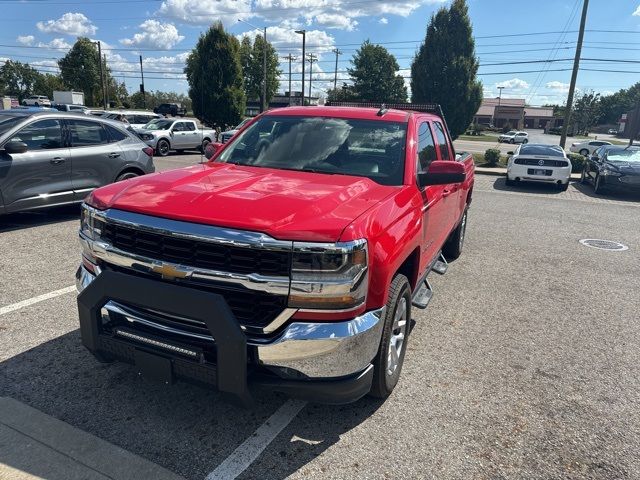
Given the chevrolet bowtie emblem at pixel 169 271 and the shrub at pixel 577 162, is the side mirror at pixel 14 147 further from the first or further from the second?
the shrub at pixel 577 162

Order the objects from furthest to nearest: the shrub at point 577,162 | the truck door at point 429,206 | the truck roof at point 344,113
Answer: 1. the shrub at point 577,162
2. the truck roof at point 344,113
3. the truck door at point 429,206

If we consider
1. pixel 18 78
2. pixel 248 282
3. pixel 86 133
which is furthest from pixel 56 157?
pixel 18 78

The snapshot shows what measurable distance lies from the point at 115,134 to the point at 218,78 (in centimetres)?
1935

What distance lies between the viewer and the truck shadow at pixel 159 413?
268 centimetres

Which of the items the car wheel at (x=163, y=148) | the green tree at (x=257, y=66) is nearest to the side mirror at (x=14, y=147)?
the car wheel at (x=163, y=148)

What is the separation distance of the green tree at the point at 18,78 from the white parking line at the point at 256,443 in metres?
106

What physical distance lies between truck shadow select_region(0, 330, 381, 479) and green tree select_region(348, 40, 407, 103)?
51.4 metres

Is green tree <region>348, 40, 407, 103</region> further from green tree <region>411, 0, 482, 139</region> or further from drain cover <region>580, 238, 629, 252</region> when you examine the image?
drain cover <region>580, 238, 629, 252</region>

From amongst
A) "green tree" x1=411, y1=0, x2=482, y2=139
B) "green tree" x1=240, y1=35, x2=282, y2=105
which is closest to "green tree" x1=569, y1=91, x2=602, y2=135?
"green tree" x1=240, y1=35, x2=282, y2=105

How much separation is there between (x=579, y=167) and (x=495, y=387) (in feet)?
61.3

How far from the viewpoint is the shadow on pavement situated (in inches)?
289

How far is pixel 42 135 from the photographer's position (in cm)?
716

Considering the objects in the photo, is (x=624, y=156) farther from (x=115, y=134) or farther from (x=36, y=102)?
(x=36, y=102)

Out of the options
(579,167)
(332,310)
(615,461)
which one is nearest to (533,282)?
(615,461)
